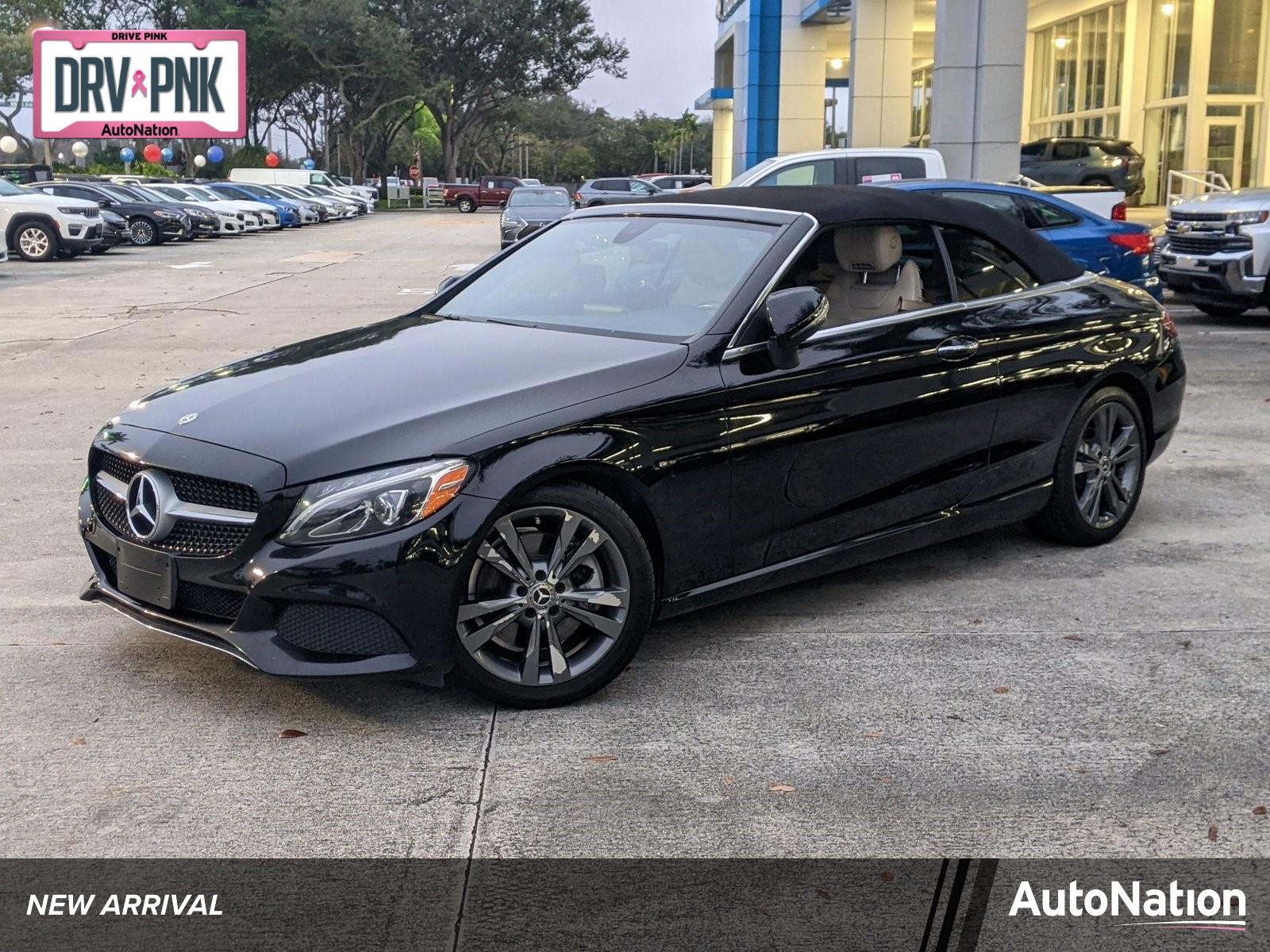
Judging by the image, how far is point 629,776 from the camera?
4207 millimetres

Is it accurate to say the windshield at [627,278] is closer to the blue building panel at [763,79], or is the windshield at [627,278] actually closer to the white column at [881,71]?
the white column at [881,71]

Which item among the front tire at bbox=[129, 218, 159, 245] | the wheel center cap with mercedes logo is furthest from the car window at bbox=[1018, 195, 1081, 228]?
the front tire at bbox=[129, 218, 159, 245]

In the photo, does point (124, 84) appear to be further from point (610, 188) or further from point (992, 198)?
point (992, 198)

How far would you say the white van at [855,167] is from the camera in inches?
672

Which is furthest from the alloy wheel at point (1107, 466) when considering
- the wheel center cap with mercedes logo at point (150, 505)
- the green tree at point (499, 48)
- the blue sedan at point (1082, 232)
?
the green tree at point (499, 48)

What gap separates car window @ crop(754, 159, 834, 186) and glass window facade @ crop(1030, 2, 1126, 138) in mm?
27111

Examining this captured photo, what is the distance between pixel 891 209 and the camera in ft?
19.6

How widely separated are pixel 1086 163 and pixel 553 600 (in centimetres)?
3273

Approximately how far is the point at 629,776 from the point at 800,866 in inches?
27.6

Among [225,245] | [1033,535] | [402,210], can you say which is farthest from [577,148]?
[1033,535]

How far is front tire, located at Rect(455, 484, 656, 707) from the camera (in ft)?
14.9

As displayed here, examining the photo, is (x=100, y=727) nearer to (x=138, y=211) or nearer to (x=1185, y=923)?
(x=1185, y=923)

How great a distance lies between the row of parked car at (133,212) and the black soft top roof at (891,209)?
2204 centimetres

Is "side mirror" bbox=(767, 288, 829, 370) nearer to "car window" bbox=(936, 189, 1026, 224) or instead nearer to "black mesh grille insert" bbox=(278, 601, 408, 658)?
"black mesh grille insert" bbox=(278, 601, 408, 658)
